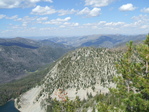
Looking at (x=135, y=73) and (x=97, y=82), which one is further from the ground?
(x=135, y=73)

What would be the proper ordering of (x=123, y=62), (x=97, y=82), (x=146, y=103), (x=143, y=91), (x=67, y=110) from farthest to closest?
(x=97, y=82)
(x=67, y=110)
(x=123, y=62)
(x=143, y=91)
(x=146, y=103)

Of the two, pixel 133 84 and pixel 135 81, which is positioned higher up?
pixel 135 81

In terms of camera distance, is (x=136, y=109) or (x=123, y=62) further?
(x=123, y=62)

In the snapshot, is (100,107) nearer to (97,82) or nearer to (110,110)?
(110,110)

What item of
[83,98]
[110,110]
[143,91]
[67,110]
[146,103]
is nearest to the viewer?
[146,103]

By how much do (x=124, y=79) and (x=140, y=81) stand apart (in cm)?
424

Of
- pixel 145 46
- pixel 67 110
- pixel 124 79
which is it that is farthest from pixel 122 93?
pixel 67 110

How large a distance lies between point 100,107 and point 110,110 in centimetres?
204

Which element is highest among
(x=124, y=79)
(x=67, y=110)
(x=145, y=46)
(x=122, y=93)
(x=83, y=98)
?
(x=145, y=46)

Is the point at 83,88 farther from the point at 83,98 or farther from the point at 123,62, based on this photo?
the point at 123,62

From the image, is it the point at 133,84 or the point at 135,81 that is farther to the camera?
the point at 133,84

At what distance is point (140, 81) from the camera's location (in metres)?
26.6

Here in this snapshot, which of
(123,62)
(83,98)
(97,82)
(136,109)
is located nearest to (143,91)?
(136,109)

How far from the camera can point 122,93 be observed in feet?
97.0
